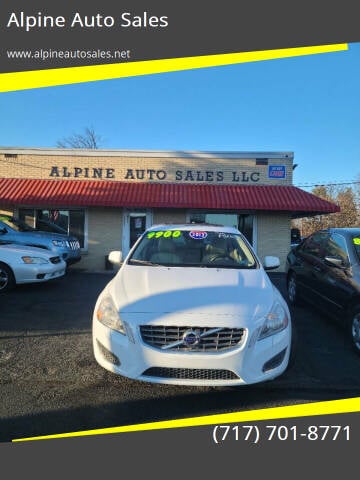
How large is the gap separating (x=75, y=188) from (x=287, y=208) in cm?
793

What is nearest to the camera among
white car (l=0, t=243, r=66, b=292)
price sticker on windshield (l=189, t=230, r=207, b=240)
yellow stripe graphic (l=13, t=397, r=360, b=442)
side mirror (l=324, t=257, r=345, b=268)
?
yellow stripe graphic (l=13, t=397, r=360, b=442)

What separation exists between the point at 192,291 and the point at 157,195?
8.99m

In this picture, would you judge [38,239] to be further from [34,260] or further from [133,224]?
[133,224]

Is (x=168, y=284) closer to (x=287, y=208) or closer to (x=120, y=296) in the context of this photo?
(x=120, y=296)

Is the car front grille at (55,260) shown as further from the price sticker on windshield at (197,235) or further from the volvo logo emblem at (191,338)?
→ the volvo logo emblem at (191,338)

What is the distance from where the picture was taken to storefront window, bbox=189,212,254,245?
12.7 m

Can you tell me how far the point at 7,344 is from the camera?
422 centimetres

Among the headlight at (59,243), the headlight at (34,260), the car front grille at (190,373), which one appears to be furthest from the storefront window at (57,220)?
the car front grille at (190,373)

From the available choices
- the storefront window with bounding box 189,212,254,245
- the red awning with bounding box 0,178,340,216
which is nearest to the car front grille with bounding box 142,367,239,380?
the red awning with bounding box 0,178,340,216

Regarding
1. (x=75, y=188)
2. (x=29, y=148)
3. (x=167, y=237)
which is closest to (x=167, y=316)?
(x=167, y=237)

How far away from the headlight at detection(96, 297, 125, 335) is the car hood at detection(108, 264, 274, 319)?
0.07 metres

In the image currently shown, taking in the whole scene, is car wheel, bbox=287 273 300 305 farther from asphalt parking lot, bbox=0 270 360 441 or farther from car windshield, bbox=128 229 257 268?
car windshield, bbox=128 229 257 268

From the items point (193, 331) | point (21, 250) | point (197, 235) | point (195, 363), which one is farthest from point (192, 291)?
point (21, 250)

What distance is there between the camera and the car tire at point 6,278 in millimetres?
7052
